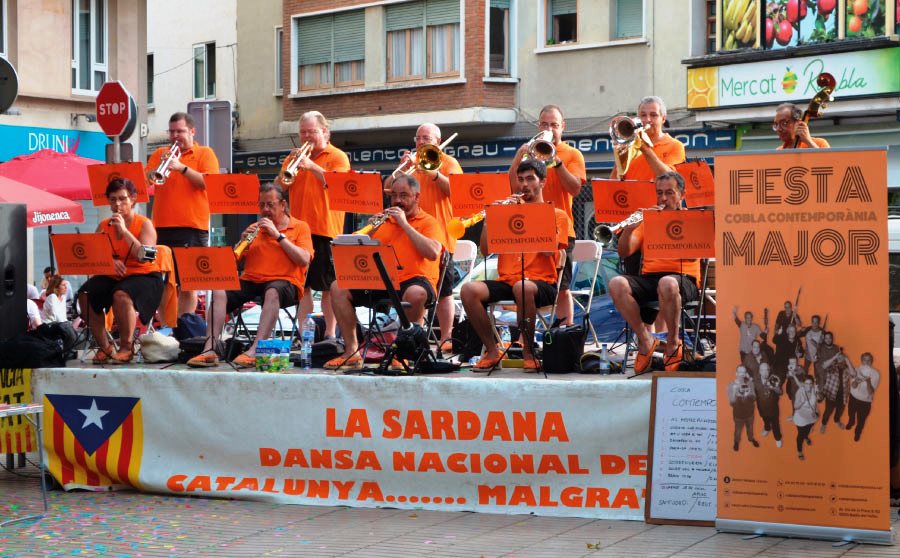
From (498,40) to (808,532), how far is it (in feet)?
69.7

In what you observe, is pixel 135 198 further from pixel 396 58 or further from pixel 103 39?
pixel 396 58

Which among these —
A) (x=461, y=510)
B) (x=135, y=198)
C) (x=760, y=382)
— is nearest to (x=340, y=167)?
(x=135, y=198)

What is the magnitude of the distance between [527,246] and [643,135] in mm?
1746

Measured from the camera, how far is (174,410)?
378 inches

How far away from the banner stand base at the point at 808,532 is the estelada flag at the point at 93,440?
14.0 ft

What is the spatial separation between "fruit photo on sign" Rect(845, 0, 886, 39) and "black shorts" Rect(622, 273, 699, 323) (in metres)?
13.7

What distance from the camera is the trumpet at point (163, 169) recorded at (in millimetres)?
11477

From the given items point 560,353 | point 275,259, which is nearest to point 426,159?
point 275,259

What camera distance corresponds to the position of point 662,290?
923 centimetres

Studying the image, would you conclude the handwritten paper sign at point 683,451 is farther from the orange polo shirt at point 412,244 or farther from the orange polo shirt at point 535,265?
the orange polo shirt at point 412,244

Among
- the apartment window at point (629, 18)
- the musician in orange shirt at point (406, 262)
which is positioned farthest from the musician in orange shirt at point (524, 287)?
the apartment window at point (629, 18)

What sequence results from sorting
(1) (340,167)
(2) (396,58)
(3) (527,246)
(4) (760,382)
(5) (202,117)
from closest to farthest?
(4) (760,382) < (3) (527,246) < (1) (340,167) < (5) (202,117) < (2) (396,58)

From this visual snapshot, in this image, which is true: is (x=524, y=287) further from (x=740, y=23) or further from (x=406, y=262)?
(x=740, y=23)

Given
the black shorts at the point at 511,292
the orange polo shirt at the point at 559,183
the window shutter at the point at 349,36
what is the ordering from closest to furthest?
1. the black shorts at the point at 511,292
2. the orange polo shirt at the point at 559,183
3. the window shutter at the point at 349,36
